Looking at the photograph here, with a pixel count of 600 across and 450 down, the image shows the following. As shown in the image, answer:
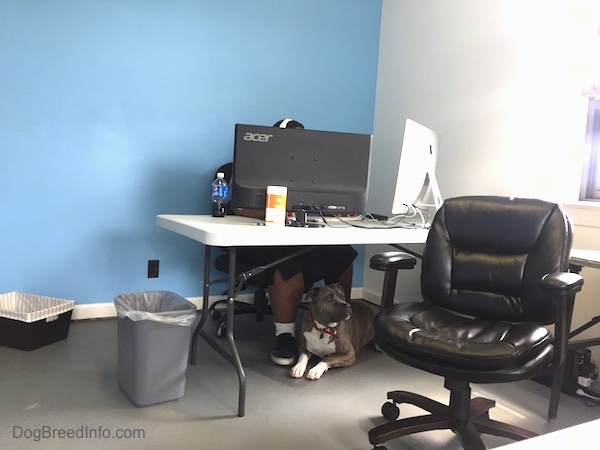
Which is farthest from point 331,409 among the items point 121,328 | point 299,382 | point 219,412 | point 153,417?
point 121,328

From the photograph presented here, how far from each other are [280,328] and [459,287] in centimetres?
100

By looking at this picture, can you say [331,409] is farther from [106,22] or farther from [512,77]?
[106,22]

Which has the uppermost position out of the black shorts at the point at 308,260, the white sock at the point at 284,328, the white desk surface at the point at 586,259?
the white desk surface at the point at 586,259

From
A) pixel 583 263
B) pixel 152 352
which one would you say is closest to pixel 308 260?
pixel 152 352

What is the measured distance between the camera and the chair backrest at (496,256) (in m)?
1.71

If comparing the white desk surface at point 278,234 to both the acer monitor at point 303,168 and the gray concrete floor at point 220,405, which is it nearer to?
the acer monitor at point 303,168

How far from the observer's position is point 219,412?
1.93 metres

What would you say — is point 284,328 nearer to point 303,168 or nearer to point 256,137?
point 303,168

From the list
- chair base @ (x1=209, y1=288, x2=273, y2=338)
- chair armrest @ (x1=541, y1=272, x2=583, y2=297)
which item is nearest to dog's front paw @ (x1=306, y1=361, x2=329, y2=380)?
chair base @ (x1=209, y1=288, x2=273, y2=338)

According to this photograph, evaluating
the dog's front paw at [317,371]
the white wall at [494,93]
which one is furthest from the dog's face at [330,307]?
the white wall at [494,93]

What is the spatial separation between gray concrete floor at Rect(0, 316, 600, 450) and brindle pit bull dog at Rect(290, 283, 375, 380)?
6cm

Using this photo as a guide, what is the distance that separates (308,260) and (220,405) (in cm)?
87

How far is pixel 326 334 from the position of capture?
2346 mm

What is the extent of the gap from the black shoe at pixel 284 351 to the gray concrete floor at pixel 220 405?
52mm
